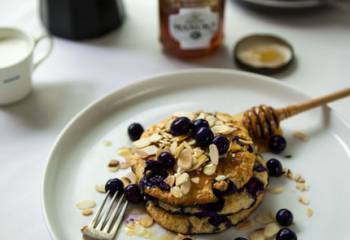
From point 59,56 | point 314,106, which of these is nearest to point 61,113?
point 59,56

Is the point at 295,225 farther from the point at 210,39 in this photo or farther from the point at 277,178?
the point at 210,39

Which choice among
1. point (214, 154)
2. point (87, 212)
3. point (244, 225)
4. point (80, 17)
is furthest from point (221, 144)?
point (80, 17)

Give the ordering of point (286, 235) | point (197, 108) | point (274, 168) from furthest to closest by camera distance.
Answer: point (197, 108), point (274, 168), point (286, 235)

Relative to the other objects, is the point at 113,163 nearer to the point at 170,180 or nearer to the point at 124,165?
the point at 124,165

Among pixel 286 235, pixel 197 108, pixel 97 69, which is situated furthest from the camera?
pixel 97 69

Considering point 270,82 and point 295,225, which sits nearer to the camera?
point 295,225

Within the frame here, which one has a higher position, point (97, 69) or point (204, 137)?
point (204, 137)
